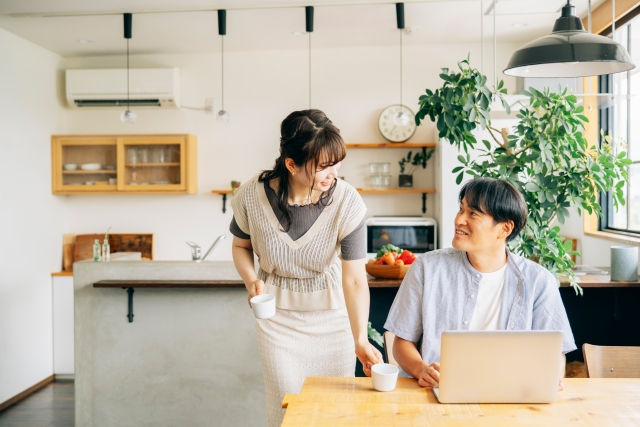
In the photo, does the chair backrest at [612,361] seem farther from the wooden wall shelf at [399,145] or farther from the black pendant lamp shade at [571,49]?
the wooden wall shelf at [399,145]

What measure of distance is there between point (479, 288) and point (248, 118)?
366 centimetres

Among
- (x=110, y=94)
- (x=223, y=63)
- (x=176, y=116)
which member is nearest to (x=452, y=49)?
(x=223, y=63)

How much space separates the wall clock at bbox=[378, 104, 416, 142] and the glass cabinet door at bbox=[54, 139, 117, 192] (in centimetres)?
225

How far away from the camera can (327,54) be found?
503 cm

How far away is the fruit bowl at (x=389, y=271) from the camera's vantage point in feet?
9.89

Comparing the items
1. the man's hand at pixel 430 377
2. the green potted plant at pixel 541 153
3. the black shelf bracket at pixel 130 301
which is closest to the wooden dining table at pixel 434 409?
the man's hand at pixel 430 377

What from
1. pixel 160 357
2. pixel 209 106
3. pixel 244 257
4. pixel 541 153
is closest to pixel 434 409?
pixel 244 257

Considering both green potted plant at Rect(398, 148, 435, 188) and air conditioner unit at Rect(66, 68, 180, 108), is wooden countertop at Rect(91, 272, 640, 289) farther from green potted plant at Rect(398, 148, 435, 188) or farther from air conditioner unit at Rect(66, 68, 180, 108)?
air conditioner unit at Rect(66, 68, 180, 108)

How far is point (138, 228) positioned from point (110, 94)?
46.2 inches

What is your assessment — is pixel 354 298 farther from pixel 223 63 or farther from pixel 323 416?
pixel 223 63

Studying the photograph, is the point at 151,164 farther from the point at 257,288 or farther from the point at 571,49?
the point at 571,49


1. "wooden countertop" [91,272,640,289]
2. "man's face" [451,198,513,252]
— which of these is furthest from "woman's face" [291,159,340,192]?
"wooden countertop" [91,272,640,289]

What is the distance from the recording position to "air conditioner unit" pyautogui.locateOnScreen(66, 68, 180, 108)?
4.91 m

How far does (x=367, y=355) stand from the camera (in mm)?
1719
